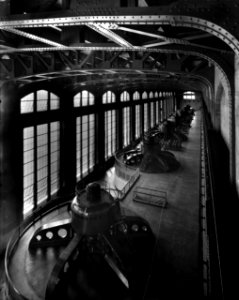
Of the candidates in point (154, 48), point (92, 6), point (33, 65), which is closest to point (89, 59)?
point (33, 65)

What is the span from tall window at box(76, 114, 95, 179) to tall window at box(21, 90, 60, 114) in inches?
120

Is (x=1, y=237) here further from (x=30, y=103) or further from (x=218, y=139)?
(x=218, y=139)

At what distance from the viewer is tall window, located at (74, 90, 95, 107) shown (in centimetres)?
1712

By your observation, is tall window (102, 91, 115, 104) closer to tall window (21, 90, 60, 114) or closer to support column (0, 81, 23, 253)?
tall window (21, 90, 60, 114)

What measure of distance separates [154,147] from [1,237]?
8.40m

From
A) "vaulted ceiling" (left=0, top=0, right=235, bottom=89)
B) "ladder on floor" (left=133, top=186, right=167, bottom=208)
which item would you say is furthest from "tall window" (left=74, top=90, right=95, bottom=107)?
"ladder on floor" (left=133, top=186, right=167, bottom=208)

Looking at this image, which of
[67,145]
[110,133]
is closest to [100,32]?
[67,145]

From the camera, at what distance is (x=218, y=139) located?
1215cm

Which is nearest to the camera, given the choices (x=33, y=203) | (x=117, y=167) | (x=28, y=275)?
(x=28, y=275)

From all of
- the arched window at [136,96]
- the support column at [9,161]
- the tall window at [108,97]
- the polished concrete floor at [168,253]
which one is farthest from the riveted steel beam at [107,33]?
the arched window at [136,96]

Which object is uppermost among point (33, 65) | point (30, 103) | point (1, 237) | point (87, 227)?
point (33, 65)

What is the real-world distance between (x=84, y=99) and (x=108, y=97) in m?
4.79

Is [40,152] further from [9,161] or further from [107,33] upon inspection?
[107,33]

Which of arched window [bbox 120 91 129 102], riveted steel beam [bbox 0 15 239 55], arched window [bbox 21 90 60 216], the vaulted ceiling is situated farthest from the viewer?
arched window [bbox 120 91 129 102]
